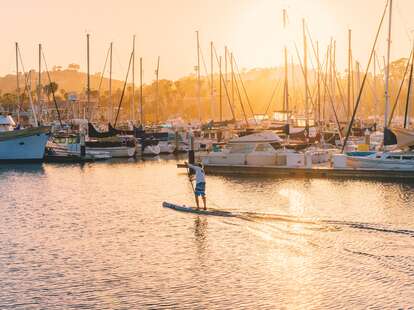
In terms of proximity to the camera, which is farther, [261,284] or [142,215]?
[142,215]

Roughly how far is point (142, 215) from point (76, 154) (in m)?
44.5

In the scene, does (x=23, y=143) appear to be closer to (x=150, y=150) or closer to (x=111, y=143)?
(x=111, y=143)

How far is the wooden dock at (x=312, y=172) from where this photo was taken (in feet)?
164

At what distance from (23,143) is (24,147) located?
442 millimetres

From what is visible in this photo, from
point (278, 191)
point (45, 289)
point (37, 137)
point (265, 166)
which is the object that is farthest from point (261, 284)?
point (37, 137)

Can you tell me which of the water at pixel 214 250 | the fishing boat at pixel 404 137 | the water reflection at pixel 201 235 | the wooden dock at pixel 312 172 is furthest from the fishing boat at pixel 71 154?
the water reflection at pixel 201 235

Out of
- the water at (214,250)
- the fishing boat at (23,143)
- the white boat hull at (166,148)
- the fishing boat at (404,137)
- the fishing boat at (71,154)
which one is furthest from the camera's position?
the white boat hull at (166,148)

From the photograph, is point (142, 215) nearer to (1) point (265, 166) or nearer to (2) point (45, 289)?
(2) point (45, 289)

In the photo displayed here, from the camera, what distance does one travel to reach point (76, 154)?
261 ft

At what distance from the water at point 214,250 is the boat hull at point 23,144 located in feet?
92.3

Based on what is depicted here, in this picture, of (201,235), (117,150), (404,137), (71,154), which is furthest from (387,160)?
(117,150)

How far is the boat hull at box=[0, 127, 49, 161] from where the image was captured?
74.2 m

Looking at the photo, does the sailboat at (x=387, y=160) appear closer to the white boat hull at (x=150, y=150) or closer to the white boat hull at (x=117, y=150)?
the white boat hull at (x=117, y=150)

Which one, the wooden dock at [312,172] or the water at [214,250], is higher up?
the wooden dock at [312,172]
